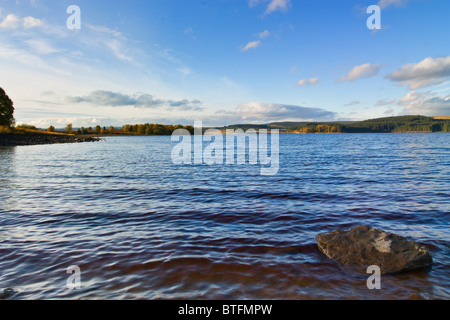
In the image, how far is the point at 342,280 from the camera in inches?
289

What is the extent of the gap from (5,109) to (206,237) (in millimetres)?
113241

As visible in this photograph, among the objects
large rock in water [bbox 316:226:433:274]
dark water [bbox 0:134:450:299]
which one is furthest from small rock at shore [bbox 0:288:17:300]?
large rock in water [bbox 316:226:433:274]

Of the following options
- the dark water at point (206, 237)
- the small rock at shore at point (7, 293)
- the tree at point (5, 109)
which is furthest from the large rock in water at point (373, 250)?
the tree at point (5, 109)

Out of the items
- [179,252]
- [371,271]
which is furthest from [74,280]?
[371,271]

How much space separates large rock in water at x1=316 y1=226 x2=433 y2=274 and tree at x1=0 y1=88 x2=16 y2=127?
383ft

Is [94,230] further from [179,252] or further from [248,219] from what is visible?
[248,219]

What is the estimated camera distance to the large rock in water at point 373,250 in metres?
7.92

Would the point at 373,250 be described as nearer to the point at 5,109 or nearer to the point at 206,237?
the point at 206,237

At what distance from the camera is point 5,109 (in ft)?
305

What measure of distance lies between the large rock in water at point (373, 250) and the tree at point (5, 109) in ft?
383

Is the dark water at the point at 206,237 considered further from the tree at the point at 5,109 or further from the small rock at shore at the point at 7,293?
the tree at the point at 5,109

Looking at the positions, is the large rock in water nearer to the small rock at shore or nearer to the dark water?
the dark water

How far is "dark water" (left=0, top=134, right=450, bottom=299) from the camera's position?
7016mm

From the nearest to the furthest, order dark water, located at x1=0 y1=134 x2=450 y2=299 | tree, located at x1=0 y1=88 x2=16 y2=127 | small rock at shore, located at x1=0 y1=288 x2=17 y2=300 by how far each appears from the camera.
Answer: small rock at shore, located at x1=0 y1=288 x2=17 y2=300, dark water, located at x1=0 y1=134 x2=450 y2=299, tree, located at x1=0 y1=88 x2=16 y2=127
